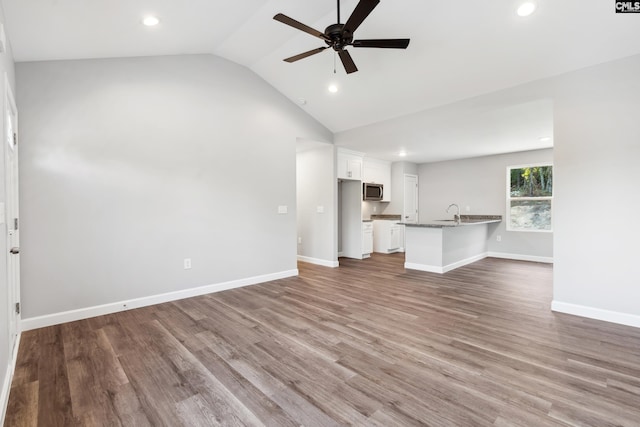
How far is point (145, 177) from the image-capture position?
3623mm

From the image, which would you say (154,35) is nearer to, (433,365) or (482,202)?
(433,365)

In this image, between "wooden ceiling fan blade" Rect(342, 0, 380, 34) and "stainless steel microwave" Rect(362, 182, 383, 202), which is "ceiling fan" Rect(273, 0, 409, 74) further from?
"stainless steel microwave" Rect(362, 182, 383, 202)

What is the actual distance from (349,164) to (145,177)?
13.2 feet

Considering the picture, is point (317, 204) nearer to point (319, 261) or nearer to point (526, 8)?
point (319, 261)

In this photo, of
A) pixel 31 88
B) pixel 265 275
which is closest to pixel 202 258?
pixel 265 275

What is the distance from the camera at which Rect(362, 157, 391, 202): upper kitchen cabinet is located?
742 cm

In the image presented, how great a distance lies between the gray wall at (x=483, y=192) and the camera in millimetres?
6624

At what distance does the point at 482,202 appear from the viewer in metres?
7.33

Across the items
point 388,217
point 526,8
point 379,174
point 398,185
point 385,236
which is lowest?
point 385,236

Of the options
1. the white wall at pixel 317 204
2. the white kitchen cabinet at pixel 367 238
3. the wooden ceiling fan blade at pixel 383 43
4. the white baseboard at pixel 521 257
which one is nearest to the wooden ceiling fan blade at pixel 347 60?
the wooden ceiling fan blade at pixel 383 43

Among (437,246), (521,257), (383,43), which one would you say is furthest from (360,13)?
(521,257)

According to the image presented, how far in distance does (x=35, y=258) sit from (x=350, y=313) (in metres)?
3.29

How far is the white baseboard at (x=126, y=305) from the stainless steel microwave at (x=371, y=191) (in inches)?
133

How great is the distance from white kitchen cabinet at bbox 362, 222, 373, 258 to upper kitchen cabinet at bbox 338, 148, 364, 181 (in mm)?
1168
